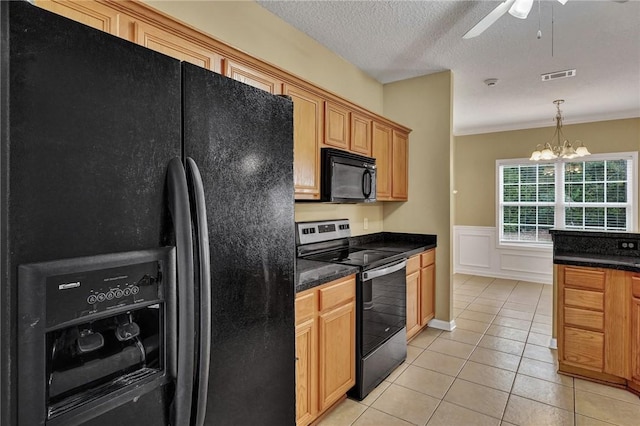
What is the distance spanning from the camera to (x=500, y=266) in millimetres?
6344

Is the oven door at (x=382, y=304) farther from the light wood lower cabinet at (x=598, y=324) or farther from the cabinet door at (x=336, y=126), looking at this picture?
the light wood lower cabinet at (x=598, y=324)

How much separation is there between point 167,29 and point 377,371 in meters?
2.51

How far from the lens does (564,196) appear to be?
5945 millimetres

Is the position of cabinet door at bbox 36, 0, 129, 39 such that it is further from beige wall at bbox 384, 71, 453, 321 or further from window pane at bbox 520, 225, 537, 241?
window pane at bbox 520, 225, 537, 241

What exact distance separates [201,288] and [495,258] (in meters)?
6.50

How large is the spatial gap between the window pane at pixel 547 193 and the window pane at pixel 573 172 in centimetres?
26

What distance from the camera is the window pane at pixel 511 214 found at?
6352mm

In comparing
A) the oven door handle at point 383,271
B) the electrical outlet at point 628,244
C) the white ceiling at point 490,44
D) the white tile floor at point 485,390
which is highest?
the white ceiling at point 490,44

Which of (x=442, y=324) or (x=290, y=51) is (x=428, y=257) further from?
(x=290, y=51)

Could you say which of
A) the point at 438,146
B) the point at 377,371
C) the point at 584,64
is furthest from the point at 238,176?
the point at 584,64

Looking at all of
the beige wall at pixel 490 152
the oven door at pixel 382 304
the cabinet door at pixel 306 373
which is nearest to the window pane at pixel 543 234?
the beige wall at pixel 490 152

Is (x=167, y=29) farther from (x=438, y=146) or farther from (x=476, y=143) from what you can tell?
(x=476, y=143)

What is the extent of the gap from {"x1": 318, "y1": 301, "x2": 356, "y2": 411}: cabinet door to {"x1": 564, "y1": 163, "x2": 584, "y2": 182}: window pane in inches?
214

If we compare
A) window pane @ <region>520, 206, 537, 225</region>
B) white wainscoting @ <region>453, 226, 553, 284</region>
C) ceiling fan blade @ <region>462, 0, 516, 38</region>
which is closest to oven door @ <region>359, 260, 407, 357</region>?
ceiling fan blade @ <region>462, 0, 516, 38</region>
